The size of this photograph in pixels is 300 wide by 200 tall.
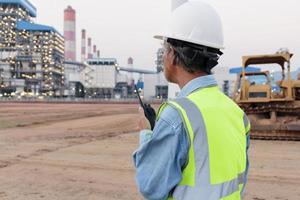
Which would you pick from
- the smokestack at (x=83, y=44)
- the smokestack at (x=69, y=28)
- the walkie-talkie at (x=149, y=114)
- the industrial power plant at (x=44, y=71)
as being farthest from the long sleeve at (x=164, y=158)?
the smokestack at (x=83, y=44)

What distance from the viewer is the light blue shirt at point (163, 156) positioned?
5.20 feet

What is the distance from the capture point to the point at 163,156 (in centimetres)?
160

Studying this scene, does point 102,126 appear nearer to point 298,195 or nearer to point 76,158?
point 76,158

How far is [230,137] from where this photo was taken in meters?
1.71

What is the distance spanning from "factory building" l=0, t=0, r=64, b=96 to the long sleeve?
8646cm

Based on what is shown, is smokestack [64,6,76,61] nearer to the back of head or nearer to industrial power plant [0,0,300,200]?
industrial power plant [0,0,300,200]

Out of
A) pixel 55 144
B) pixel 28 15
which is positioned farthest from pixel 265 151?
pixel 28 15

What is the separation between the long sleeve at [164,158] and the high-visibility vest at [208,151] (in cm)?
3

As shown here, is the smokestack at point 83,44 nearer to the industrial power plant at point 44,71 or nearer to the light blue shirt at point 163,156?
the industrial power plant at point 44,71

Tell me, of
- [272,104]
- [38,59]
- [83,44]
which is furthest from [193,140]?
[83,44]

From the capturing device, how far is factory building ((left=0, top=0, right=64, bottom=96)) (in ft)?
280

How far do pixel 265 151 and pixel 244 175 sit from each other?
10047 mm

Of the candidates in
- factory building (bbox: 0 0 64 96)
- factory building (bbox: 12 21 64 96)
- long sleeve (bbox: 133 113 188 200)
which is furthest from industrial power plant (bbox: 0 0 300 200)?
factory building (bbox: 12 21 64 96)

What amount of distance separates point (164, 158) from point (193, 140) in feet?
0.43
